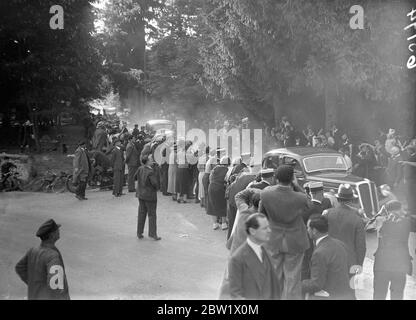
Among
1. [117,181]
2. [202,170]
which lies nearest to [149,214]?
[202,170]

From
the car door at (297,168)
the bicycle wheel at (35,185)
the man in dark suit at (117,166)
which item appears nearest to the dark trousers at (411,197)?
the car door at (297,168)

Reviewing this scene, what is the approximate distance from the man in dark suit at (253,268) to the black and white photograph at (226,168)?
0.01 metres

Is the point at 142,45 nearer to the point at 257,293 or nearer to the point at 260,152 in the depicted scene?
the point at 260,152

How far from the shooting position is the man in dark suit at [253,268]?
14.9ft

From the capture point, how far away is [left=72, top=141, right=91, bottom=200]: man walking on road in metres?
15.6

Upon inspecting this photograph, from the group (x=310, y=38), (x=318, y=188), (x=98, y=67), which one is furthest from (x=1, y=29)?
(x=318, y=188)

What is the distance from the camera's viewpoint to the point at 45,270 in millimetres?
5266

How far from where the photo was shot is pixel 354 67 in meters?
18.0

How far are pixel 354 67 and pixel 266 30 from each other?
410 centimetres

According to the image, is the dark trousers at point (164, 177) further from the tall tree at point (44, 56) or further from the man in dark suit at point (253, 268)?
the man in dark suit at point (253, 268)

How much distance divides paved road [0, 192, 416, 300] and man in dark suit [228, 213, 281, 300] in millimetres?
1814

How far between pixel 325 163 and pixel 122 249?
5.38 meters
